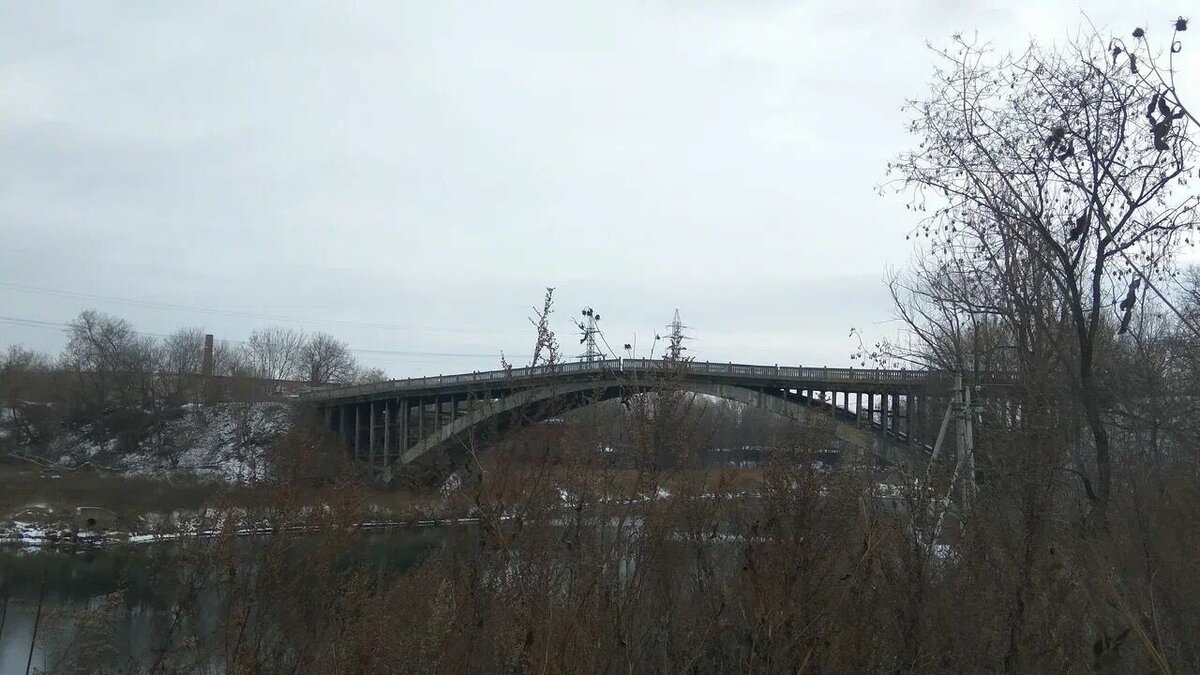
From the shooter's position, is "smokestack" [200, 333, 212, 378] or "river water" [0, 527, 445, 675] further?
"smokestack" [200, 333, 212, 378]

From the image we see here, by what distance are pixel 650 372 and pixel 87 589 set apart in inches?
825

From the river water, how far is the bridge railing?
70.0 inches

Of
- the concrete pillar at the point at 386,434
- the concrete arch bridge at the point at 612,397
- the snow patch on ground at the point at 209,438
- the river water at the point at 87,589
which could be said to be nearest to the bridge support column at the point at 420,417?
the concrete arch bridge at the point at 612,397

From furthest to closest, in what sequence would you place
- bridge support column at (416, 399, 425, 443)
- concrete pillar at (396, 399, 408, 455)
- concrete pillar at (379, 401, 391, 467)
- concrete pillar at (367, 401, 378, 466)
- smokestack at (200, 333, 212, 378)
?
smokestack at (200, 333, 212, 378) < concrete pillar at (367, 401, 378, 466) < bridge support column at (416, 399, 425, 443) < concrete pillar at (396, 399, 408, 455) < concrete pillar at (379, 401, 391, 467)

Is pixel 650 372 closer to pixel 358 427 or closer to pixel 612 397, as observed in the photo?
pixel 612 397

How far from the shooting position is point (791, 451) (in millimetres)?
5684

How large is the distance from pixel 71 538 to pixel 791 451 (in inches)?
1156

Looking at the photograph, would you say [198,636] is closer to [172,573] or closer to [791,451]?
[172,573]

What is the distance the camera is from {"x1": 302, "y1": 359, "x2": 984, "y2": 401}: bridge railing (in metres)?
6.46

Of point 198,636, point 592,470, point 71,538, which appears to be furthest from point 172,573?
point 71,538

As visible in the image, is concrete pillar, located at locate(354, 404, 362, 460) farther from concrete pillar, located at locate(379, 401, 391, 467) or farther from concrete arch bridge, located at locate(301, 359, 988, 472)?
concrete pillar, located at locate(379, 401, 391, 467)

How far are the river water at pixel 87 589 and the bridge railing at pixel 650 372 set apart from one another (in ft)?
5.83

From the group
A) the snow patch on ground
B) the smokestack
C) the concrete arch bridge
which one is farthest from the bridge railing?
the smokestack

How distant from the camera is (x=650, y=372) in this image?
5.92 m
